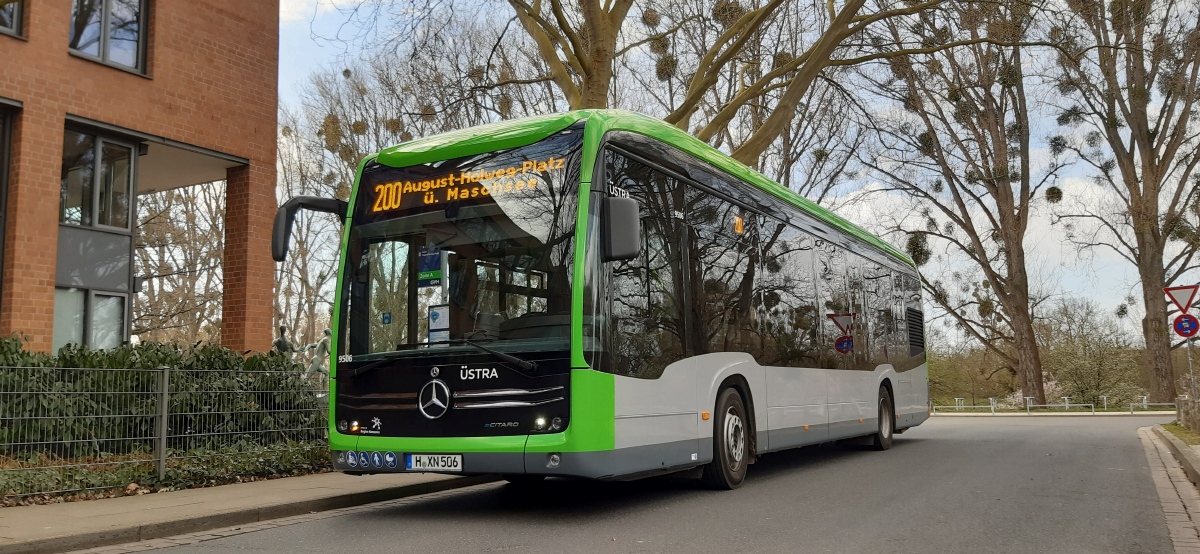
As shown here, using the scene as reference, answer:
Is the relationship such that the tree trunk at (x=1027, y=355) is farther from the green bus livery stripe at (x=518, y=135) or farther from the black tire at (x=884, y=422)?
the green bus livery stripe at (x=518, y=135)

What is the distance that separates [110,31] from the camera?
16.2 meters

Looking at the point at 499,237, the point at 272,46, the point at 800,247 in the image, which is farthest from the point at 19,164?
the point at 800,247

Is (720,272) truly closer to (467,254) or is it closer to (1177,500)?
(467,254)

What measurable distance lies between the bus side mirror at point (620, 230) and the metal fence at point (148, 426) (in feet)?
17.5

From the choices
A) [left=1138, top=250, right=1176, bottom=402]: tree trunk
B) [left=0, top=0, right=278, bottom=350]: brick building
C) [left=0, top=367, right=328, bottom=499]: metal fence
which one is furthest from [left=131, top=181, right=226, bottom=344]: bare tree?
[left=1138, top=250, right=1176, bottom=402]: tree trunk

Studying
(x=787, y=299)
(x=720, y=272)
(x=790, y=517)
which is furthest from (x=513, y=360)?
(x=787, y=299)

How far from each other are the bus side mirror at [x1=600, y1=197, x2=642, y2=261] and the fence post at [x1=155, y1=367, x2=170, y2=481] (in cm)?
524

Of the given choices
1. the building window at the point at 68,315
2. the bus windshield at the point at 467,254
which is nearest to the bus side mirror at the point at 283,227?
the bus windshield at the point at 467,254

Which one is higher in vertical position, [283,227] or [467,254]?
[283,227]

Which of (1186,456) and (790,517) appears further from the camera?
(1186,456)

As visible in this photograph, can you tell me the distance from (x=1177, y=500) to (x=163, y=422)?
984cm

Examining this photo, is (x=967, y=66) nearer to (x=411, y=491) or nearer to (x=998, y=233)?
(x=998, y=233)

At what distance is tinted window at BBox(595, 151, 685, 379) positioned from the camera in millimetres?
7859

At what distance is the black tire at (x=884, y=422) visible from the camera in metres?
15.2
